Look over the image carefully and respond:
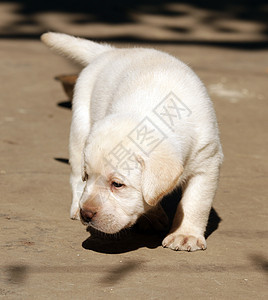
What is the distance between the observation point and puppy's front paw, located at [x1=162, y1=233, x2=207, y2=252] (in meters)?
4.73

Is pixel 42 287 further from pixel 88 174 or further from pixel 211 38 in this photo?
pixel 211 38

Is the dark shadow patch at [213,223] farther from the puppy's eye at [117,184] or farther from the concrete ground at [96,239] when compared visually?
the puppy's eye at [117,184]

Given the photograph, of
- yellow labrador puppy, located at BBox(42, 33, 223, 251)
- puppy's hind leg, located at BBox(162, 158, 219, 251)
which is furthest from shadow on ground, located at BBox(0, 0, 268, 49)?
puppy's hind leg, located at BBox(162, 158, 219, 251)

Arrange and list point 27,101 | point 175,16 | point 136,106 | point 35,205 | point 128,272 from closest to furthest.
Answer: point 128,272, point 136,106, point 35,205, point 27,101, point 175,16

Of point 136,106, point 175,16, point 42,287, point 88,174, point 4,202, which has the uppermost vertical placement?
point 136,106

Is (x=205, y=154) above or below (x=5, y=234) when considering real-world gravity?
above

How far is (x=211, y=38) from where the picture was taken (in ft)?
46.1

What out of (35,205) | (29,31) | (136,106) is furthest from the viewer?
(29,31)

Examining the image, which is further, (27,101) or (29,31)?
(29,31)

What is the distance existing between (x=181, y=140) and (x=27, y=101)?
16.1 ft

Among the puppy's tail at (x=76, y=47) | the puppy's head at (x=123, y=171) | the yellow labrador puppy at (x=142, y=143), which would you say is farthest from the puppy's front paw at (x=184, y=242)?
the puppy's tail at (x=76, y=47)

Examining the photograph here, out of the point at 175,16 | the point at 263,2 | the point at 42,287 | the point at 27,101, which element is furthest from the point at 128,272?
the point at 263,2

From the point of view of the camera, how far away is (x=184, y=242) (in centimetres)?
475

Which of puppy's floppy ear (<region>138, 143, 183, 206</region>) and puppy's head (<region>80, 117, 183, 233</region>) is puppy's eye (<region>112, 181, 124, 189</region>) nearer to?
puppy's head (<region>80, 117, 183, 233</region>)
